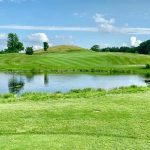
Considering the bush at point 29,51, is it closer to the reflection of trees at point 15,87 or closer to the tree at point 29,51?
the tree at point 29,51

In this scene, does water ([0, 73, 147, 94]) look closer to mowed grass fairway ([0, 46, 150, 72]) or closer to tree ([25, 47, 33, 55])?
mowed grass fairway ([0, 46, 150, 72])

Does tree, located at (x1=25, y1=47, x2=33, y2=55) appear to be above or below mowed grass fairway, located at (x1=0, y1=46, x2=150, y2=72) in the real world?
above

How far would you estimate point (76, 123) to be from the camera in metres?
20.0

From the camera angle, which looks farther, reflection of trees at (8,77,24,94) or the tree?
the tree

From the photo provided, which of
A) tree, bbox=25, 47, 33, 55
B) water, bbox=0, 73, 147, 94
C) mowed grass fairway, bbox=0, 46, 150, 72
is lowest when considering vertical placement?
water, bbox=0, 73, 147, 94

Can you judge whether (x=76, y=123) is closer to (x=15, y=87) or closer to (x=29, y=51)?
(x=15, y=87)

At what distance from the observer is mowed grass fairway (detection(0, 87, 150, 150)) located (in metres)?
16.8

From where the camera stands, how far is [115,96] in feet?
89.2

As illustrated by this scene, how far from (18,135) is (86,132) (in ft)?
9.80

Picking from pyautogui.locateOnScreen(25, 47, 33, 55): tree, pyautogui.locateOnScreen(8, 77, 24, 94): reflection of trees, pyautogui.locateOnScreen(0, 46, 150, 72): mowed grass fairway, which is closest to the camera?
pyautogui.locateOnScreen(8, 77, 24, 94): reflection of trees

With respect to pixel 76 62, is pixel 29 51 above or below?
above

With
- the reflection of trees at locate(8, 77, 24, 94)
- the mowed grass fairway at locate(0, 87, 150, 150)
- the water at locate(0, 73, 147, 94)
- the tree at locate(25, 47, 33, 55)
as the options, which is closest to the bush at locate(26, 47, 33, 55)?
the tree at locate(25, 47, 33, 55)

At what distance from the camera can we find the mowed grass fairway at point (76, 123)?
1681 cm

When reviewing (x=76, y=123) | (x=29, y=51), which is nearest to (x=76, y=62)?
(x=29, y=51)
